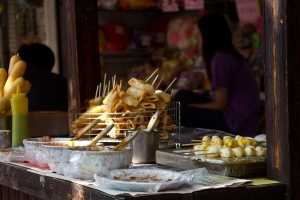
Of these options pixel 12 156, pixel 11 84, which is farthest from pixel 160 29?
pixel 12 156

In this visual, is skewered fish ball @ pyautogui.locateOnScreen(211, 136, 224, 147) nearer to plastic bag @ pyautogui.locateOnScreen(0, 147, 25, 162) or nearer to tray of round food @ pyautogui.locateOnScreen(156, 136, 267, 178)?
tray of round food @ pyautogui.locateOnScreen(156, 136, 267, 178)

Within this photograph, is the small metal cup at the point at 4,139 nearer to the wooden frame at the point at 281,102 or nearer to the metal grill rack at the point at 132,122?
the metal grill rack at the point at 132,122

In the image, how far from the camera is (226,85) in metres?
5.91

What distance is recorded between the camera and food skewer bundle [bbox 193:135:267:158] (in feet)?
9.21

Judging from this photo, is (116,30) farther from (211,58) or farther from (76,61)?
(76,61)

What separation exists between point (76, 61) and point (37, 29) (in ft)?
11.8

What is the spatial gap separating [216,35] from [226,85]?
430mm

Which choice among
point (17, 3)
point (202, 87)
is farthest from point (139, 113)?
point (17, 3)

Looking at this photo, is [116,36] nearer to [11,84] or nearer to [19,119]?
[11,84]

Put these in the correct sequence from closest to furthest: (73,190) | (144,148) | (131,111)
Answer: (73,190), (144,148), (131,111)

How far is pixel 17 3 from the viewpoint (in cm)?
746

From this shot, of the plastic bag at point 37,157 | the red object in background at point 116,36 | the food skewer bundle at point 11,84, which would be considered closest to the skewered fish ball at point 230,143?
the plastic bag at point 37,157

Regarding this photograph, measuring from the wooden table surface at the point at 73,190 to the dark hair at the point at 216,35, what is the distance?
2963 mm

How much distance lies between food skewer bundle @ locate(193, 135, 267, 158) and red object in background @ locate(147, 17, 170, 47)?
5030 millimetres
